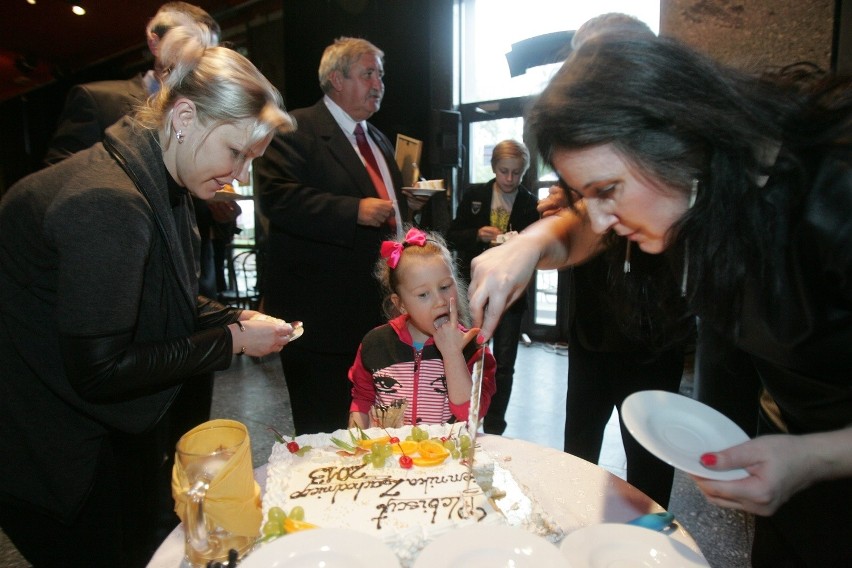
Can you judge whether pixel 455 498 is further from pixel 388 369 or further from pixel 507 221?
pixel 507 221

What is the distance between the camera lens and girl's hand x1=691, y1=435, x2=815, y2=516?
82 cm

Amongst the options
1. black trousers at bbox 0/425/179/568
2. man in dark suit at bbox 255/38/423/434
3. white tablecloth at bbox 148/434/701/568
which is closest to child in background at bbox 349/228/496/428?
white tablecloth at bbox 148/434/701/568

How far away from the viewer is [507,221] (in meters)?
3.54

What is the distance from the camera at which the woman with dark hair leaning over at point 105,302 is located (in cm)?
105

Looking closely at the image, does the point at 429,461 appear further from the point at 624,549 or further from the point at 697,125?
the point at 697,125

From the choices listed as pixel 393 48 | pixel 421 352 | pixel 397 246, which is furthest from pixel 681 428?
pixel 393 48

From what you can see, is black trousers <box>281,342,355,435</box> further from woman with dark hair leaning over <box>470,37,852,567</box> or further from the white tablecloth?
woman with dark hair leaning over <box>470,37,852,567</box>

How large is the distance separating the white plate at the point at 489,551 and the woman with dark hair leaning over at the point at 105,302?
790mm

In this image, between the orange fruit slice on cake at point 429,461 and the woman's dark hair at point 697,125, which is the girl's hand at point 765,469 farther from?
the orange fruit slice on cake at point 429,461

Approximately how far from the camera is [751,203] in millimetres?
913

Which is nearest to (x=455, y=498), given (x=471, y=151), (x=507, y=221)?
(x=507, y=221)

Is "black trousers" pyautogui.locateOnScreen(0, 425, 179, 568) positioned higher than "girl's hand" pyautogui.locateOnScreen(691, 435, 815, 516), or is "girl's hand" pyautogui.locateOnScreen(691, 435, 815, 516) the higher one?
"girl's hand" pyautogui.locateOnScreen(691, 435, 815, 516)

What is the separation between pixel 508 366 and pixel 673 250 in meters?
2.33

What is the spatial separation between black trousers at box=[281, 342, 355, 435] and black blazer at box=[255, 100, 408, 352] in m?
0.07
